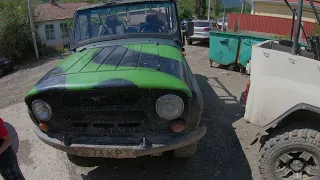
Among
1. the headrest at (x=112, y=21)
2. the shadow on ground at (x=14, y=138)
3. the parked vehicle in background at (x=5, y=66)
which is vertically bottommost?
the parked vehicle in background at (x=5, y=66)

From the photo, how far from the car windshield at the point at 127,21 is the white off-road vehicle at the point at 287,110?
63.7 inches

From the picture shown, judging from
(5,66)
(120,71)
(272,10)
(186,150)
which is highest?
(272,10)

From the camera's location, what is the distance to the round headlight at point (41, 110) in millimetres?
2928

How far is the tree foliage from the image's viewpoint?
57.1ft

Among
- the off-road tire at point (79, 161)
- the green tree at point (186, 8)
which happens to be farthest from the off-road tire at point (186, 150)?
the green tree at point (186, 8)

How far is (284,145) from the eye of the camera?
10.1ft

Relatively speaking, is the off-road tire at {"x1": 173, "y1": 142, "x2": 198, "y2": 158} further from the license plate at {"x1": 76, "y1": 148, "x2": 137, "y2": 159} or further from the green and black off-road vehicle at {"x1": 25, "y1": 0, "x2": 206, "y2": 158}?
the license plate at {"x1": 76, "y1": 148, "x2": 137, "y2": 159}

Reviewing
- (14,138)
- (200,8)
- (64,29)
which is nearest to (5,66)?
(14,138)

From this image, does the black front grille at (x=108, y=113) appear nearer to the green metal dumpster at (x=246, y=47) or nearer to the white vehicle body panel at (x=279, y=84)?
the white vehicle body panel at (x=279, y=84)

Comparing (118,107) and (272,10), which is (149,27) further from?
(272,10)

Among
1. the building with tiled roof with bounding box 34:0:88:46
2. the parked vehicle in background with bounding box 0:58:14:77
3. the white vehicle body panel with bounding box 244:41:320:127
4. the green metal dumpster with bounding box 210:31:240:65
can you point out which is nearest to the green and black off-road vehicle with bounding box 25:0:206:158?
the white vehicle body panel with bounding box 244:41:320:127

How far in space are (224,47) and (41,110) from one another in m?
7.31

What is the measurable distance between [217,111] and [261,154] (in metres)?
2.54

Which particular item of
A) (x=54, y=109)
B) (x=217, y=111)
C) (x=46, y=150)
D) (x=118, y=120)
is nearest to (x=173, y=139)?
(x=118, y=120)
